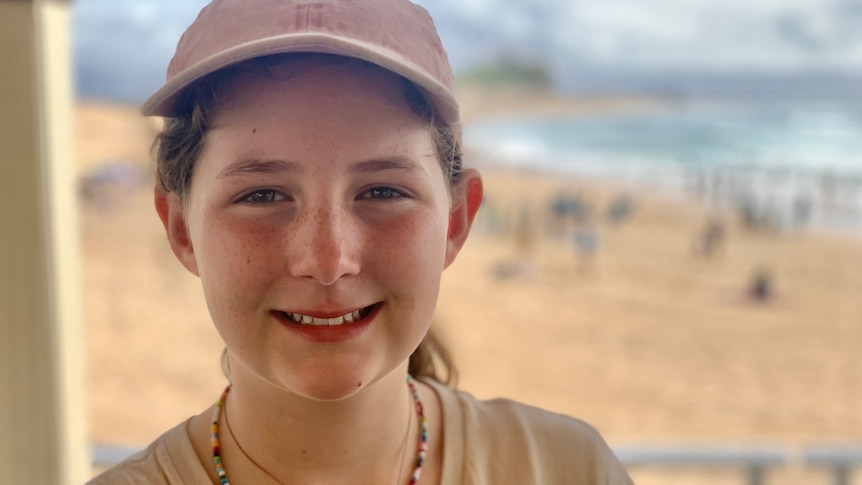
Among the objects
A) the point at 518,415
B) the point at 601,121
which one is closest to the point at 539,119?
the point at 601,121

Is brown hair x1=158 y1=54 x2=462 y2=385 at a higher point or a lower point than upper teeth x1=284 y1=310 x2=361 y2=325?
higher

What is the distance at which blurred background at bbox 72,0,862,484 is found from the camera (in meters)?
6.05

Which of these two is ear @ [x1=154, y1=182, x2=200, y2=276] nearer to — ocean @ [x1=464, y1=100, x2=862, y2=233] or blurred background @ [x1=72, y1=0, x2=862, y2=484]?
blurred background @ [x1=72, y1=0, x2=862, y2=484]

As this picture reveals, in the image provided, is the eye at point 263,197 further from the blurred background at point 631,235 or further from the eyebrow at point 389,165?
the blurred background at point 631,235

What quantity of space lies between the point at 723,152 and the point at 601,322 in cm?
542

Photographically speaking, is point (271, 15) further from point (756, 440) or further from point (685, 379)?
point (685, 379)

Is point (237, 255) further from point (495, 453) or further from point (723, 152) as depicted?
point (723, 152)

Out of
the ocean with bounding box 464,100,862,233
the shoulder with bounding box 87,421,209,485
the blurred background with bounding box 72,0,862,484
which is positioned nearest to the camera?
the shoulder with bounding box 87,421,209,485

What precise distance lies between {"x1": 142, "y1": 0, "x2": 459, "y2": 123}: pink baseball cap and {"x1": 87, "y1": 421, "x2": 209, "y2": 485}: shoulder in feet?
0.95

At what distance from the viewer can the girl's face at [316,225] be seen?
0.60 metres

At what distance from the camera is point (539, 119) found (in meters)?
12.7

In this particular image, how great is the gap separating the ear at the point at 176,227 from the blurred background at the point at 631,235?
1.83ft

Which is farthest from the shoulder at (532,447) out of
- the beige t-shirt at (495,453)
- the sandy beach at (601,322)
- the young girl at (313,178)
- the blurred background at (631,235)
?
the sandy beach at (601,322)

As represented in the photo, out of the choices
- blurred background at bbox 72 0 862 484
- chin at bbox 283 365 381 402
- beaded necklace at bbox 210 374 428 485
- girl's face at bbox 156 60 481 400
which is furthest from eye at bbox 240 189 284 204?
blurred background at bbox 72 0 862 484
